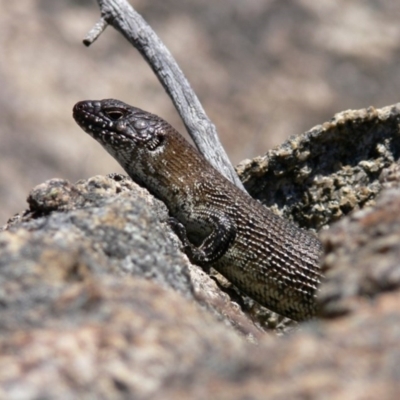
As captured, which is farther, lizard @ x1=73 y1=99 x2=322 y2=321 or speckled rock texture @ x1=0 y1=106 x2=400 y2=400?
lizard @ x1=73 y1=99 x2=322 y2=321

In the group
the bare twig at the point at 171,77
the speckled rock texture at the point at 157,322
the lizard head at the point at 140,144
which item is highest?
the bare twig at the point at 171,77

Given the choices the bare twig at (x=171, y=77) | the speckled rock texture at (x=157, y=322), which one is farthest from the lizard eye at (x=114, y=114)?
the speckled rock texture at (x=157, y=322)

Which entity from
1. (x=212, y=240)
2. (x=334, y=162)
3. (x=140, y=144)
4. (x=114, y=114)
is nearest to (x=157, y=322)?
(x=212, y=240)

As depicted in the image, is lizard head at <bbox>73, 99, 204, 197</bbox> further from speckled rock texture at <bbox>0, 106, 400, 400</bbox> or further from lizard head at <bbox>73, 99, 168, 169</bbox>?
speckled rock texture at <bbox>0, 106, 400, 400</bbox>

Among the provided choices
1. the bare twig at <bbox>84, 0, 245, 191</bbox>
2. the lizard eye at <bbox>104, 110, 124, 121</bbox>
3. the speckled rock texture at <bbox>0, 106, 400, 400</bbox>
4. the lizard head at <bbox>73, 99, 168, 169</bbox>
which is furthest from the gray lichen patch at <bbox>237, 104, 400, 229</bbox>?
the speckled rock texture at <bbox>0, 106, 400, 400</bbox>

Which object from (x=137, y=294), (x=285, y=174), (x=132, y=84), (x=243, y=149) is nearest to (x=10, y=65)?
(x=132, y=84)

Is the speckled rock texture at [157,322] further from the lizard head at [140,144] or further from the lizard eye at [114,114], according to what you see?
the lizard eye at [114,114]
